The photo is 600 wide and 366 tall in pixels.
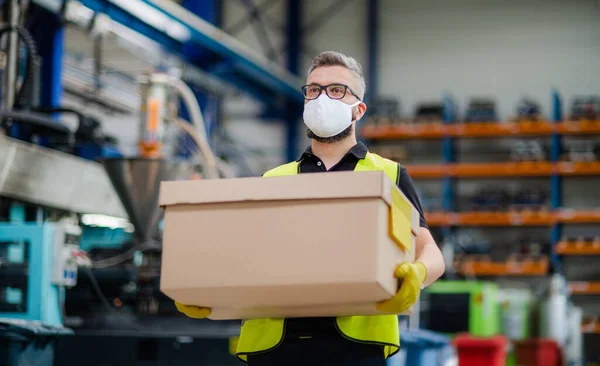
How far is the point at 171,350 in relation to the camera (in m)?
4.21

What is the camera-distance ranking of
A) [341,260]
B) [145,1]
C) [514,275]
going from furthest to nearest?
[514,275], [145,1], [341,260]

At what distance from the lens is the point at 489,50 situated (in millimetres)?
12828

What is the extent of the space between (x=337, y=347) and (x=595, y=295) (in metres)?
10.4

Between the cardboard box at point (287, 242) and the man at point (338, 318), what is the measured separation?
0.18ft

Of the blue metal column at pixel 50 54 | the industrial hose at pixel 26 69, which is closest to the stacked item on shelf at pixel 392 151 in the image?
the blue metal column at pixel 50 54

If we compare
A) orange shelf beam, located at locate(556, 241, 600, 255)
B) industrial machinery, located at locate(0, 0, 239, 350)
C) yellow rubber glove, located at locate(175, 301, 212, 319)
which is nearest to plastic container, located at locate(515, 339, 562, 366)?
orange shelf beam, located at locate(556, 241, 600, 255)

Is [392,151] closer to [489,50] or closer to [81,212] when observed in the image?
[489,50]

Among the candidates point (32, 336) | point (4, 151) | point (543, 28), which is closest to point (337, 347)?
point (32, 336)

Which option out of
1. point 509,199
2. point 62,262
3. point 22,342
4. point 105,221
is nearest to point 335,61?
point 22,342

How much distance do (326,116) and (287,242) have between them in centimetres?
37

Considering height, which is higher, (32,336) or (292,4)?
(292,4)

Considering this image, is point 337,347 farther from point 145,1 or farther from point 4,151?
point 145,1

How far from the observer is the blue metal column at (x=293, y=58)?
1348 centimetres

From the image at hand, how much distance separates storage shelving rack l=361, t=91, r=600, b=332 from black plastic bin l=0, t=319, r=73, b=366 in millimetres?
8307
